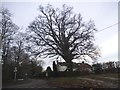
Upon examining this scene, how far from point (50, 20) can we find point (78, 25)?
4221 mm

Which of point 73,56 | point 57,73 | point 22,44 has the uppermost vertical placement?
point 22,44

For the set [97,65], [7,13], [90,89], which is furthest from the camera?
[97,65]

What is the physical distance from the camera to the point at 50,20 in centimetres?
2788

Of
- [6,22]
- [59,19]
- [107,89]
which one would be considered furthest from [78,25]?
[107,89]

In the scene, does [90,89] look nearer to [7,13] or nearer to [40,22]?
[7,13]

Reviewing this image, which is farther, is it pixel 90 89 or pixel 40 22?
pixel 40 22

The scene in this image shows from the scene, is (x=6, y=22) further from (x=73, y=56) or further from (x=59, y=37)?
(x=73, y=56)

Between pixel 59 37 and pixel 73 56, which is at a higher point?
pixel 59 37

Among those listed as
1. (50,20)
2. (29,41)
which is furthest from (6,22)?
(50,20)

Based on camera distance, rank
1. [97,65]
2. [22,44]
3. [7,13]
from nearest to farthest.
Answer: [7,13], [97,65], [22,44]

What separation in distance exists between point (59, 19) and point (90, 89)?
692 inches

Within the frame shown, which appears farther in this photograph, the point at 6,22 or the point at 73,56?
the point at 73,56

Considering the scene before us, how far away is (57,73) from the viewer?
85.7 ft

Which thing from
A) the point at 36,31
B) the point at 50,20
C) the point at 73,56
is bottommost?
→ the point at 73,56
